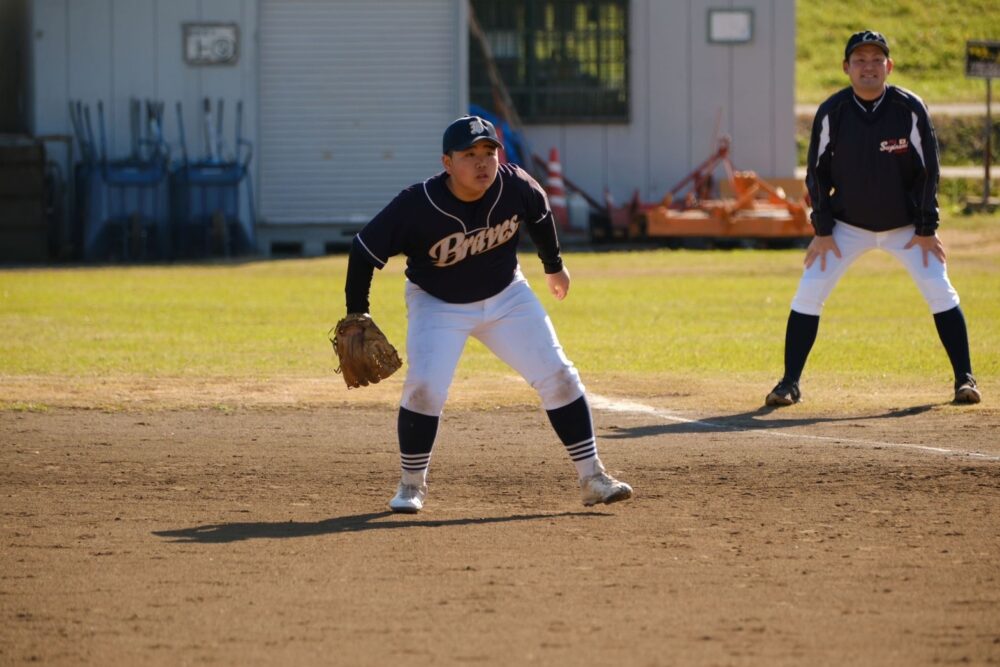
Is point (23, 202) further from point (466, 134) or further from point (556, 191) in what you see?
point (466, 134)

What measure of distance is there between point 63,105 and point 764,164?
1089cm

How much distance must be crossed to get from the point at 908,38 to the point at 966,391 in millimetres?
41975

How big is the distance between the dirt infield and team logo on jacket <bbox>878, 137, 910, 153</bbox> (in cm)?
154

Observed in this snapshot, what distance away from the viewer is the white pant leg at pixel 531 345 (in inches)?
270

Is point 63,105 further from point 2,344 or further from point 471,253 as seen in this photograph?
point 471,253

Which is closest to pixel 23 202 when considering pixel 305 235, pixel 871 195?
pixel 305 235

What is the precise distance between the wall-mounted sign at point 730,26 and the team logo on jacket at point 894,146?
16541 mm

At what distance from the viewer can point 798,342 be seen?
9.73 meters

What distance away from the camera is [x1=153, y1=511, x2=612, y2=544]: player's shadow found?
6.47 metres

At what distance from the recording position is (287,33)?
24.0 meters

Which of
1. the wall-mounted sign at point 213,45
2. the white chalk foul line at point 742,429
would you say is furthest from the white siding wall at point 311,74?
the white chalk foul line at point 742,429

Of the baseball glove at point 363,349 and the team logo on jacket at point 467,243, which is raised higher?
the team logo on jacket at point 467,243

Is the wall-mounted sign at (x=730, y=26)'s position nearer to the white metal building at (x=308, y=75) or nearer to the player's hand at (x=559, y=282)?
the white metal building at (x=308, y=75)

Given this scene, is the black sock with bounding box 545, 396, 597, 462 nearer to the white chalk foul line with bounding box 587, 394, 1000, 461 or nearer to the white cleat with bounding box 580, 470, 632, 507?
the white cleat with bounding box 580, 470, 632, 507
